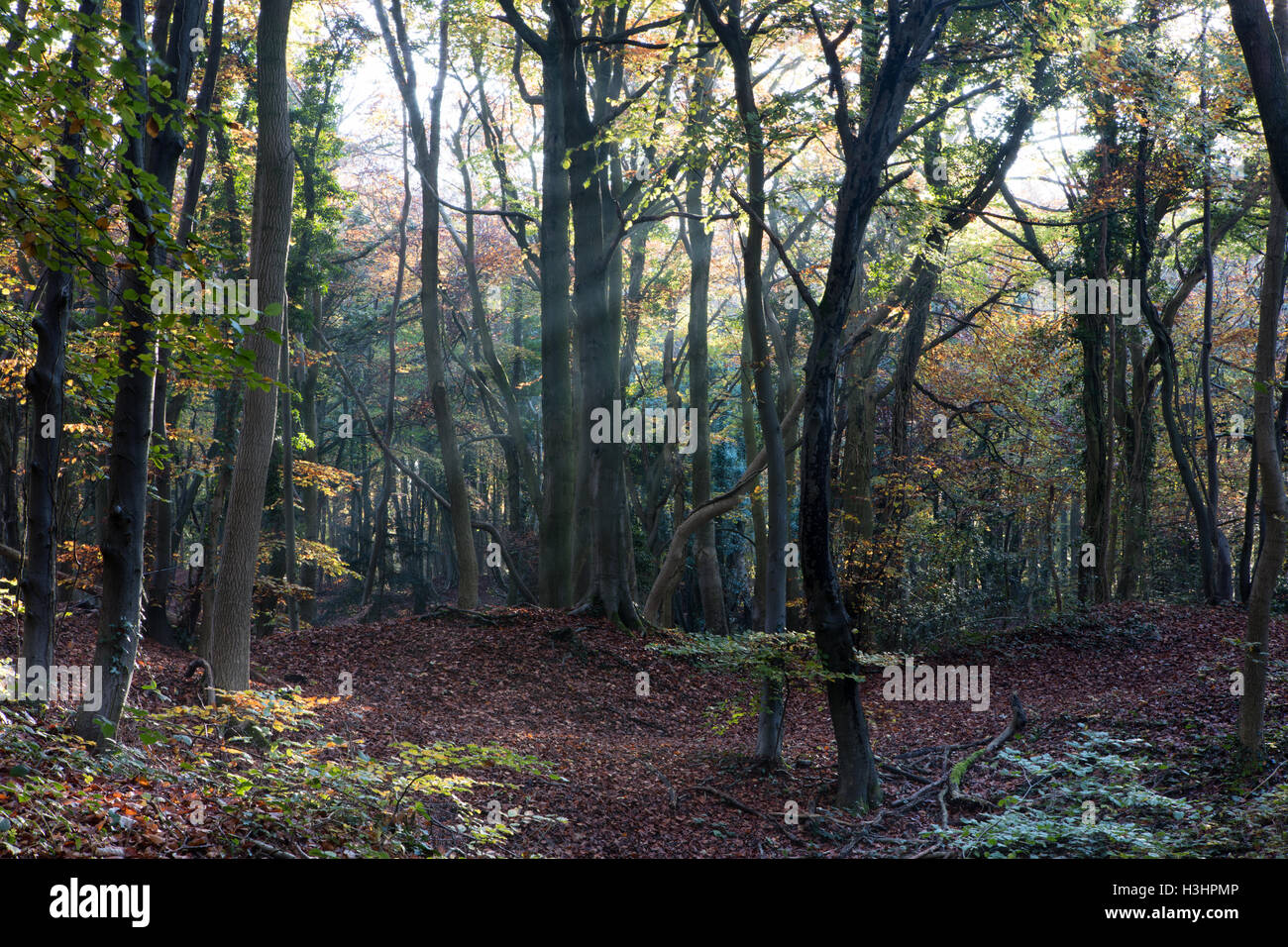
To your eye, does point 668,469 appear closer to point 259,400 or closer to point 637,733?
point 637,733

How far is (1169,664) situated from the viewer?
37.2 feet

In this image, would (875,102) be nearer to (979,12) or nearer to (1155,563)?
(979,12)

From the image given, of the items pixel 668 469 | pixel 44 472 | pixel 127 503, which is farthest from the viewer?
pixel 668 469

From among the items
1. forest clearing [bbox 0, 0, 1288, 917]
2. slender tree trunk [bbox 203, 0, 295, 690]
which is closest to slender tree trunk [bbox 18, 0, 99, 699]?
forest clearing [bbox 0, 0, 1288, 917]

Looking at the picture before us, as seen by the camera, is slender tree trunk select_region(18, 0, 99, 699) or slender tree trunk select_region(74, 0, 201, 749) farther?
slender tree trunk select_region(18, 0, 99, 699)

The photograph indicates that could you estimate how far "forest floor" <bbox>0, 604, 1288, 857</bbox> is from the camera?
14.3 feet

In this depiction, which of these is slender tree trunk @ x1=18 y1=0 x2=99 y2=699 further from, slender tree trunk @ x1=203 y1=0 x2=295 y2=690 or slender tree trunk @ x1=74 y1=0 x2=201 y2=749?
slender tree trunk @ x1=203 y1=0 x2=295 y2=690

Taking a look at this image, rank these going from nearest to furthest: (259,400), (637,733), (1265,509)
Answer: (1265,509) < (259,400) < (637,733)

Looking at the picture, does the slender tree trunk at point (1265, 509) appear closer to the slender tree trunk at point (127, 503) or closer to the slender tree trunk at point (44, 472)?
the slender tree trunk at point (127, 503)

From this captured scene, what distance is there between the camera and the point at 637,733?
9828mm

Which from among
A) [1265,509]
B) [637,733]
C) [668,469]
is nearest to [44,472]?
[637,733]

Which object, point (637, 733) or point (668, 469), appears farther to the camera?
point (668, 469)

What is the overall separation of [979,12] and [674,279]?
11105 mm
